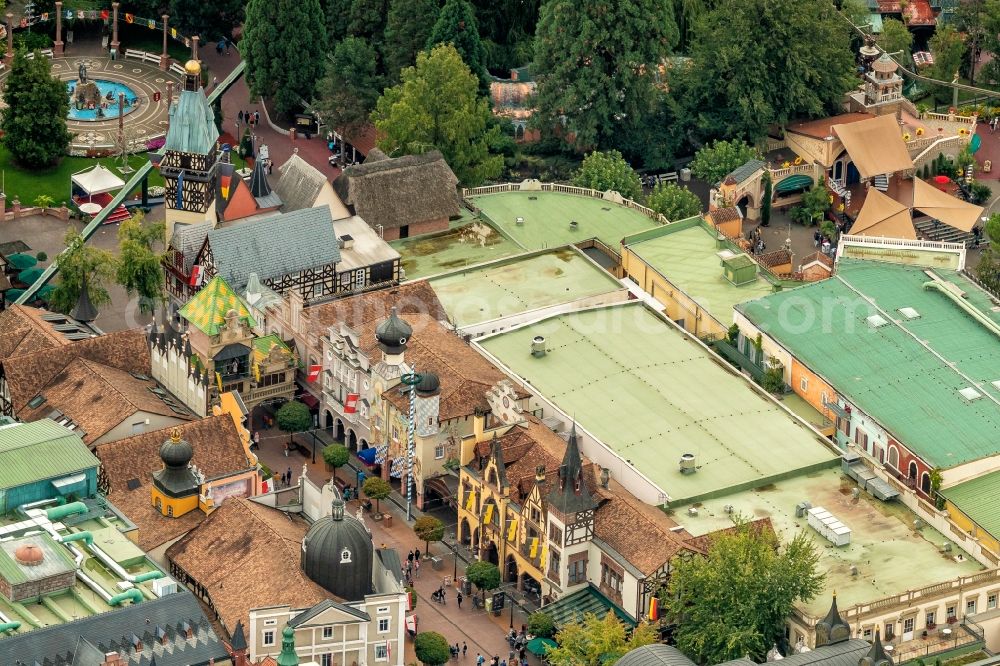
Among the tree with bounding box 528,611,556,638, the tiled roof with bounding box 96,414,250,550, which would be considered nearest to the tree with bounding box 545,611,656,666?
the tree with bounding box 528,611,556,638

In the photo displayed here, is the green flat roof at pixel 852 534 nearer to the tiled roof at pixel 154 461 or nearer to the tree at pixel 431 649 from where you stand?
the tree at pixel 431 649

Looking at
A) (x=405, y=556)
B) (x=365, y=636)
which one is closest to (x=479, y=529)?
(x=405, y=556)

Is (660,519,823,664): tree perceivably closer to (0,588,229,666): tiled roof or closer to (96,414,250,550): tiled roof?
(0,588,229,666): tiled roof

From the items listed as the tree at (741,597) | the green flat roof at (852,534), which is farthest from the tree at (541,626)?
the green flat roof at (852,534)

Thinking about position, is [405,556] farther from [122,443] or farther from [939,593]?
[939,593]

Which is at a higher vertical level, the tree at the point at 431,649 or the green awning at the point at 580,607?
the green awning at the point at 580,607

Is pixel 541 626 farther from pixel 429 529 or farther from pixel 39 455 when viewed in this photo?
pixel 39 455
